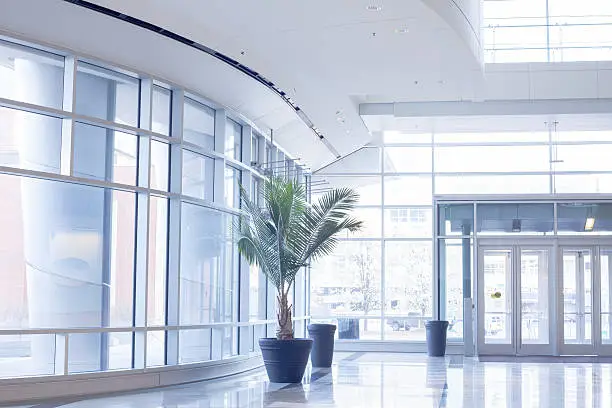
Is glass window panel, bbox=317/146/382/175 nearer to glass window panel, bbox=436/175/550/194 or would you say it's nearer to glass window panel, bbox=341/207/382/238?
glass window panel, bbox=341/207/382/238

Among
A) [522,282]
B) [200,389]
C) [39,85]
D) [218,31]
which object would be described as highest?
[218,31]

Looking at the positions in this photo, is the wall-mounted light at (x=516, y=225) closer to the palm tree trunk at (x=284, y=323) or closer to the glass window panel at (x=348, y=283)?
the glass window panel at (x=348, y=283)

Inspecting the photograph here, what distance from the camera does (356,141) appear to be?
1895cm

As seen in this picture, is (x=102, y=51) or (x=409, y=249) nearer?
(x=102, y=51)

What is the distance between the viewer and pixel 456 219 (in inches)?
784

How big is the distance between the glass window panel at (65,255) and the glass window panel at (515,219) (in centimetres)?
1010

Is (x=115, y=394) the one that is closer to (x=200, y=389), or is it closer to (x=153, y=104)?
(x=200, y=389)

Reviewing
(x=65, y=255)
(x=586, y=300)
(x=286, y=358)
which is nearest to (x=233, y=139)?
(x=286, y=358)

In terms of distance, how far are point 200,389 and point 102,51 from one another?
4137 millimetres

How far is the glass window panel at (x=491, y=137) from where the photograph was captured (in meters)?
20.6

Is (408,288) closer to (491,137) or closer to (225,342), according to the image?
(491,137)

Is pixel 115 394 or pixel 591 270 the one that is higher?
pixel 591 270

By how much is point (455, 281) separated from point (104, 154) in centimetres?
1045

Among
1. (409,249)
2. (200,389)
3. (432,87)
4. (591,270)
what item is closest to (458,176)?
(409,249)
